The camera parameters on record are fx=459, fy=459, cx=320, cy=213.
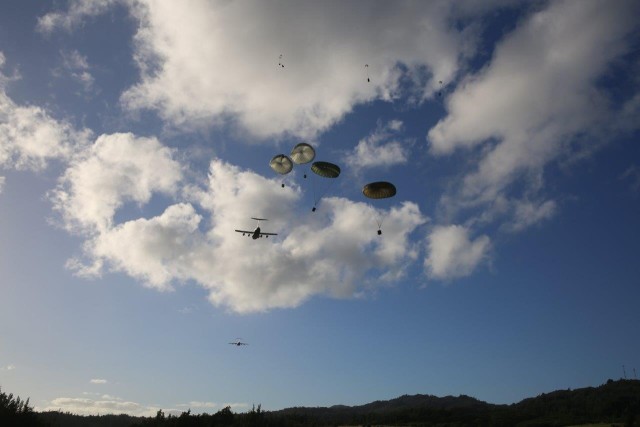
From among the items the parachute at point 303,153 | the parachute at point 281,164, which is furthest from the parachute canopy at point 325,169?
the parachute at point 281,164

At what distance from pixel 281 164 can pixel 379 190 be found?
429 inches

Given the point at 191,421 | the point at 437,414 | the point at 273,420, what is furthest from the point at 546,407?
the point at 191,421

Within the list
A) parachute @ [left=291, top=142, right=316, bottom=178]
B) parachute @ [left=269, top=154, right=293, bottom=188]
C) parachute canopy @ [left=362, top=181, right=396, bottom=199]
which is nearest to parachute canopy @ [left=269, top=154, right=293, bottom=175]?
parachute @ [left=269, top=154, right=293, bottom=188]

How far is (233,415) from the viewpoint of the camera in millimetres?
99250

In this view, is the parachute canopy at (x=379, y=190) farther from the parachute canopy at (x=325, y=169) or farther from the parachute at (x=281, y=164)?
the parachute at (x=281, y=164)

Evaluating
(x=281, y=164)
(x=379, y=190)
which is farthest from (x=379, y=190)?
(x=281, y=164)

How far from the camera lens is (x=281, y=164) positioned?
4962 centimetres

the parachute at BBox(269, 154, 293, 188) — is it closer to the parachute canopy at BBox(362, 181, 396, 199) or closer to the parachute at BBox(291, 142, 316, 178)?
the parachute at BBox(291, 142, 316, 178)

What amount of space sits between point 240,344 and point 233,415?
36.2 m

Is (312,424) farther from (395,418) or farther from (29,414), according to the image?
(29,414)

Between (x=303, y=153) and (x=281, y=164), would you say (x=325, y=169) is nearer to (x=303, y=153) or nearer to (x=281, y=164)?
(x=303, y=153)

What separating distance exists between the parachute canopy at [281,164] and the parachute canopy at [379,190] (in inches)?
342

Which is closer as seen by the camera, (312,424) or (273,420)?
(273,420)

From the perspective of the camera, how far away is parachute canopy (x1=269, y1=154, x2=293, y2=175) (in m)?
49.6
